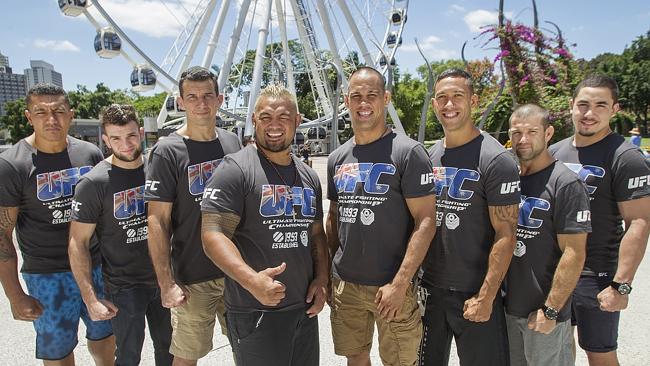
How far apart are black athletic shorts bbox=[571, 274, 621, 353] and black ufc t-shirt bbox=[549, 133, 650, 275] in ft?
0.32

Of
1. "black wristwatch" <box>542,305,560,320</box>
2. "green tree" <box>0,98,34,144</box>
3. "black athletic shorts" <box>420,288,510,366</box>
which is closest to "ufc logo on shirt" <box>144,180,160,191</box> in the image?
"black athletic shorts" <box>420,288,510,366</box>

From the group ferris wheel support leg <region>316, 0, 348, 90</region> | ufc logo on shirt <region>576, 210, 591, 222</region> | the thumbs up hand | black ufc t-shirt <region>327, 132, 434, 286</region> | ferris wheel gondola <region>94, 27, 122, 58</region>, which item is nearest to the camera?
the thumbs up hand

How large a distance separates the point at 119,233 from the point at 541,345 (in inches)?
119

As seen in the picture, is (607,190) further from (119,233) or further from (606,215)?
(119,233)

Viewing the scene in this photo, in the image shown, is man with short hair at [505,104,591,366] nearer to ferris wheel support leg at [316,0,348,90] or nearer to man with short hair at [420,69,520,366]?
man with short hair at [420,69,520,366]

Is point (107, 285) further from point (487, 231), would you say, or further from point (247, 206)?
point (487, 231)

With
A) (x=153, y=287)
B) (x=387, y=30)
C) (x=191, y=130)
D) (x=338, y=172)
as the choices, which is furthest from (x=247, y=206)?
(x=387, y=30)

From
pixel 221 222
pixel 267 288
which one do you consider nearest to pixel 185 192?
pixel 221 222

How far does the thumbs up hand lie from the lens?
2422 mm

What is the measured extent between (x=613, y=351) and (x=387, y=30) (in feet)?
109

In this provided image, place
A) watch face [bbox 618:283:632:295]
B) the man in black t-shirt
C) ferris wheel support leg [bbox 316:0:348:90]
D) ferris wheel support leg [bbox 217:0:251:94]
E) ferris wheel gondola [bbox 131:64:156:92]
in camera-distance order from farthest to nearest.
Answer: ferris wheel support leg [bbox 316:0:348:90] < ferris wheel support leg [bbox 217:0:251:94] < ferris wheel gondola [bbox 131:64:156:92] < watch face [bbox 618:283:632:295] < the man in black t-shirt

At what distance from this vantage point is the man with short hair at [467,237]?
9.11ft

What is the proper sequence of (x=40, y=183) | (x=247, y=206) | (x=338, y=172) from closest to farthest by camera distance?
(x=247, y=206)
(x=338, y=172)
(x=40, y=183)

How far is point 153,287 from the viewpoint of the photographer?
11.1 feet
